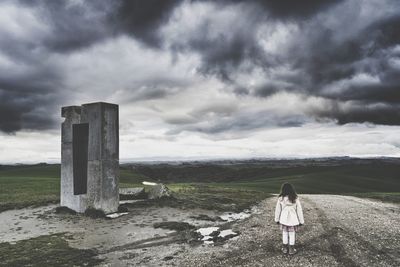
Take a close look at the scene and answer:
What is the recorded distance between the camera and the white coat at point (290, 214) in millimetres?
12547

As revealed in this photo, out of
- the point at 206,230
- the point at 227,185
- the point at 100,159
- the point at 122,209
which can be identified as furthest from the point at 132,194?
the point at 227,185

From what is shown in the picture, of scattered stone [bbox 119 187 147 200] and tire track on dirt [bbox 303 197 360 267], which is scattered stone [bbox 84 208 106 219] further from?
tire track on dirt [bbox 303 197 360 267]

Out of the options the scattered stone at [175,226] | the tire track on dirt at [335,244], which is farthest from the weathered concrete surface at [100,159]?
the tire track on dirt at [335,244]

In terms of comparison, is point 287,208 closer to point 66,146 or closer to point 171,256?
point 171,256

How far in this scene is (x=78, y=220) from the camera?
19812 mm

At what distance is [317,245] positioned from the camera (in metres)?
13.5

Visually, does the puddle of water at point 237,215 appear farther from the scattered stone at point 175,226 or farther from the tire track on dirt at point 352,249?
the tire track on dirt at point 352,249

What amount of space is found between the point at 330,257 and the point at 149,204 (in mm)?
15000

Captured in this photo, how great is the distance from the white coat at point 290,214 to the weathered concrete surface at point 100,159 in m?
12.3

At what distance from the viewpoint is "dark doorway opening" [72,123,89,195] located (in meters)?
23.4

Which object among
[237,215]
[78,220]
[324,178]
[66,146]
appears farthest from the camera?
[324,178]

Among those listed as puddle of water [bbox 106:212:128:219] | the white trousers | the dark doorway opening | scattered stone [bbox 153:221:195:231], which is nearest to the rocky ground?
scattered stone [bbox 153:221:195:231]

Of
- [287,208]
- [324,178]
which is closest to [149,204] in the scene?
[287,208]

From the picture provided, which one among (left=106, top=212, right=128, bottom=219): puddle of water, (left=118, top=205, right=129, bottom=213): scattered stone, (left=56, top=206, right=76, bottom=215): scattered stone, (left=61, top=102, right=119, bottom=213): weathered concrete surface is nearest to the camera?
(left=106, top=212, right=128, bottom=219): puddle of water
